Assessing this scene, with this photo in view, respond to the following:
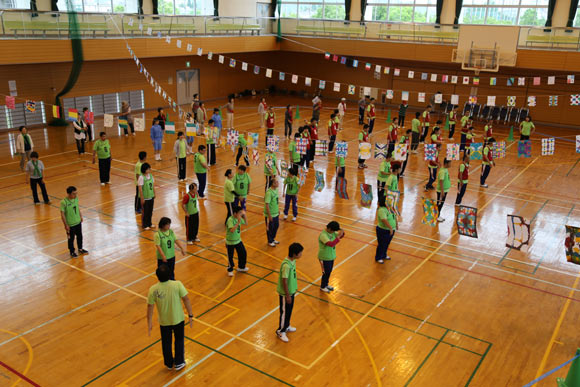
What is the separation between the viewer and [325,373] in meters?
7.99

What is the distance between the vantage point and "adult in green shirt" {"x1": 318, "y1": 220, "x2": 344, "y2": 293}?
9363mm

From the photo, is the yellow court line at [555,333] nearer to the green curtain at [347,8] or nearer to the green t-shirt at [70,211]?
the green t-shirt at [70,211]

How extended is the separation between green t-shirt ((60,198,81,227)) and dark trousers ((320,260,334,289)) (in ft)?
18.5

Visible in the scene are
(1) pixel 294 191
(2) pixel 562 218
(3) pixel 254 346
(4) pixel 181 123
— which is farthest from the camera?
(4) pixel 181 123

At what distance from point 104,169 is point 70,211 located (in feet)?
19.2

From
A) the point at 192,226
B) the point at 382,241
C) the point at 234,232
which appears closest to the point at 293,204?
the point at 192,226

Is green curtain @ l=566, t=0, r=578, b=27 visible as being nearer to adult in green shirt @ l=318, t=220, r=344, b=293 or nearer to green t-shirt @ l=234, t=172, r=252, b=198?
green t-shirt @ l=234, t=172, r=252, b=198

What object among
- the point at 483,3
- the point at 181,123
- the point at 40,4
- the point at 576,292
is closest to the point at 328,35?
the point at 483,3

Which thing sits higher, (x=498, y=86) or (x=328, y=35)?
(x=328, y=35)

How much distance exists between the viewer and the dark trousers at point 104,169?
16547mm

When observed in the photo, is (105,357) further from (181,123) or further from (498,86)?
(498,86)

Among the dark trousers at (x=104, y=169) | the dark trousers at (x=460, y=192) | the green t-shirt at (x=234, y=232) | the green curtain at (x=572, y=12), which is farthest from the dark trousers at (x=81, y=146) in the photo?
the green curtain at (x=572, y=12)

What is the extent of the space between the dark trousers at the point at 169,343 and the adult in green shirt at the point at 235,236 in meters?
2.85

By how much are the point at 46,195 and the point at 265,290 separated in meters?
8.43
